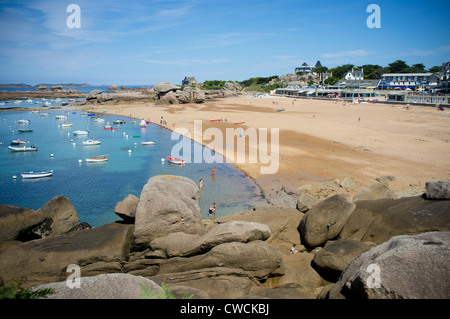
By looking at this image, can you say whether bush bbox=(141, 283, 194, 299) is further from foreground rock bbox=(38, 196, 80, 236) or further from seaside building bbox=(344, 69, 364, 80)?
seaside building bbox=(344, 69, 364, 80)

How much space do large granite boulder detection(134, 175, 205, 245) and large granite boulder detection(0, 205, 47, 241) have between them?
5.91 meters

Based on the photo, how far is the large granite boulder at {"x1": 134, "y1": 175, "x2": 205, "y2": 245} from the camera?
554 inches

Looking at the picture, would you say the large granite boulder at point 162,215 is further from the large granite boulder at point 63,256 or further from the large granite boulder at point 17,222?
the large granite boulder at point 17,222

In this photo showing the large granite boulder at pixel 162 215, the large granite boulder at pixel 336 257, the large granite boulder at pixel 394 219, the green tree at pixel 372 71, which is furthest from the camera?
the green tree at pixel 372 71

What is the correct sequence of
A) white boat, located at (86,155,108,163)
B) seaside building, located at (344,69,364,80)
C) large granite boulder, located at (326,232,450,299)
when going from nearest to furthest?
large granite boulder, located at (326,232,450,299)
white boat, located at (86,155,108,163)
seaside building, located at (344,69,364,80)

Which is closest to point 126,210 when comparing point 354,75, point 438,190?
point 438,190

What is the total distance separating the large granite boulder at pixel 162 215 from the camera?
46.1ft

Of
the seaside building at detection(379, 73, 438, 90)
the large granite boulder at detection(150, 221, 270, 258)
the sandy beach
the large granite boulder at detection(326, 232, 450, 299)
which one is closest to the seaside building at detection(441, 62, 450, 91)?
the seaside building at detection(379, 73, 438, 90)

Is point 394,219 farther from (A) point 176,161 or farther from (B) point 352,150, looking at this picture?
(B) point 352,150

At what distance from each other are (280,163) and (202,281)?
2637 centimetres

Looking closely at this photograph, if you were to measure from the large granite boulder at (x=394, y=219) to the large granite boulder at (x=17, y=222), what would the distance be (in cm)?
1603

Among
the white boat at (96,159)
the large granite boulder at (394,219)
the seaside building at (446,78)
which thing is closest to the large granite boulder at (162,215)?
the large granite boulder at (394,219)

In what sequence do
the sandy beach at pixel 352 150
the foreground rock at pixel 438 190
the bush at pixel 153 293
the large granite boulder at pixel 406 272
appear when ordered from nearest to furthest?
1. the bush at pixel 153 293
2. the large granite boulder at pixel 406 272
3. the foreground rock at pixel 438 190
4. the sandy beach at pixel 352 150
